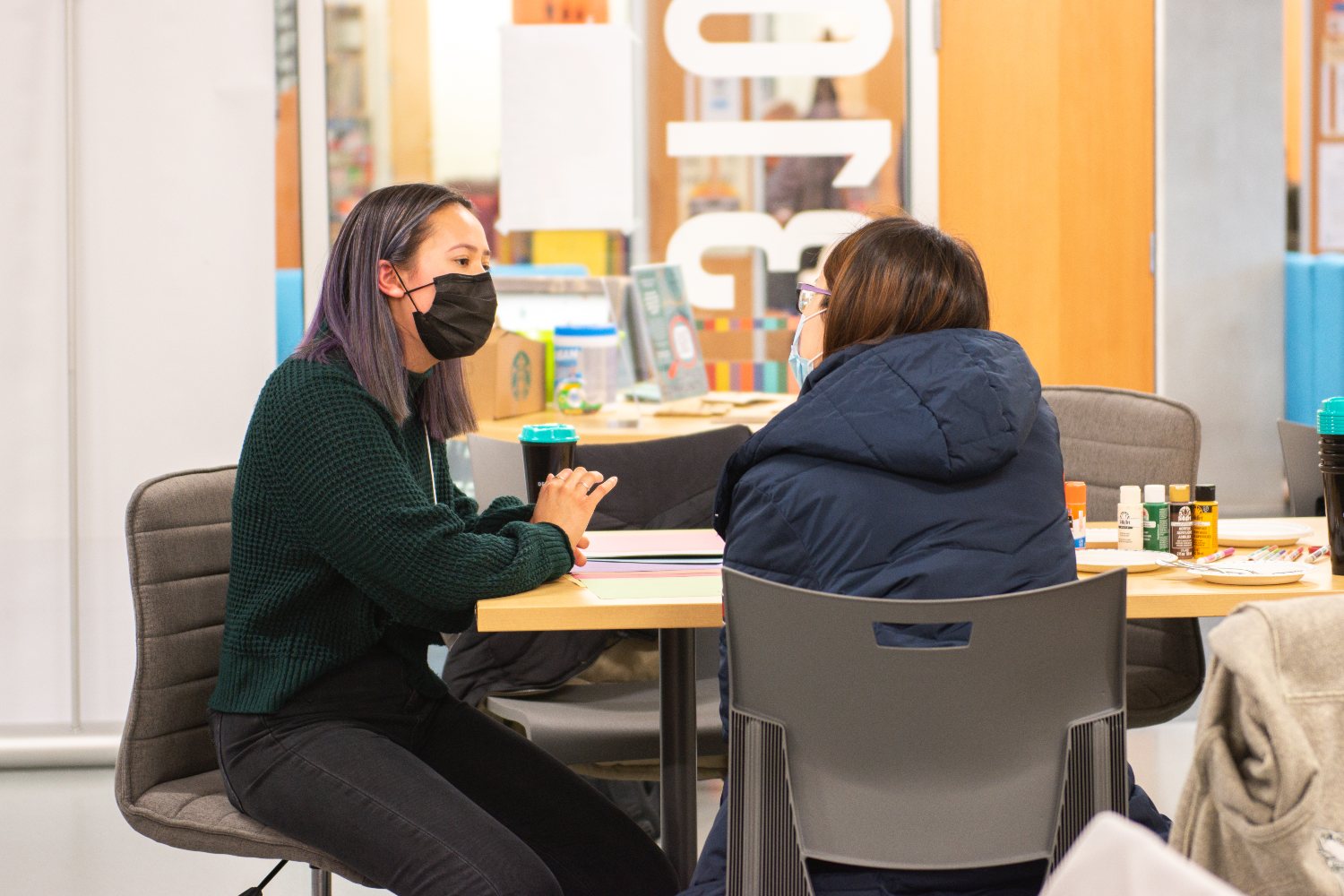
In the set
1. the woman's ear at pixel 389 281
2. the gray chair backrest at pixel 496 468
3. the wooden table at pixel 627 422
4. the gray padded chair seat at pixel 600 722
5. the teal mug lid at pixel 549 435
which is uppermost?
the woman's ear at pixel 389 281

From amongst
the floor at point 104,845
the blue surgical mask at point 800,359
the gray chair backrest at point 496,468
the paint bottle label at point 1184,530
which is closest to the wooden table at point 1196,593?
the paint bottle label at point 1184,530

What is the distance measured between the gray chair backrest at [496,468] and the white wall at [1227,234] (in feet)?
12.2

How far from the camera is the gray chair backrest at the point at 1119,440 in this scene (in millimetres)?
2744

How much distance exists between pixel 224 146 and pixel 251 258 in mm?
291

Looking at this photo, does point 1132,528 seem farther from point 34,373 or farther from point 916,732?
point 34,373

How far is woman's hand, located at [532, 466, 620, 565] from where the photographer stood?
6.77 ft

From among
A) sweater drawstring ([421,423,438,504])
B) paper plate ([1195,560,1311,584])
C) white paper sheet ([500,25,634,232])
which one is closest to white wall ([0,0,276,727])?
white paper sheet ([500,25,634,232])

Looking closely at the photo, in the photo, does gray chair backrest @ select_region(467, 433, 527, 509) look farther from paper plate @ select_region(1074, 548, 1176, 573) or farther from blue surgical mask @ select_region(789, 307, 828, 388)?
paper plate @ select_region(1074, 548, 1176, 573)

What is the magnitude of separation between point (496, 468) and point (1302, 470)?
1516 millimetres

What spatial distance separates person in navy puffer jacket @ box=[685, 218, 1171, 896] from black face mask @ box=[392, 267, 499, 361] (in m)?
0.57

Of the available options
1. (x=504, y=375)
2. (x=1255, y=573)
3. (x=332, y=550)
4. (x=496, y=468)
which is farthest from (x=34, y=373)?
(x=1255, y=573)

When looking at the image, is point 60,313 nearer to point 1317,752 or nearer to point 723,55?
point 723,55

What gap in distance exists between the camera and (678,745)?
2.12m

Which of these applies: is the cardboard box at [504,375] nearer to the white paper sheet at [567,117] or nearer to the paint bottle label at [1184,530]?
the white paper sheet at [567,117]
